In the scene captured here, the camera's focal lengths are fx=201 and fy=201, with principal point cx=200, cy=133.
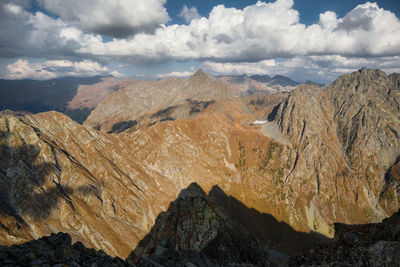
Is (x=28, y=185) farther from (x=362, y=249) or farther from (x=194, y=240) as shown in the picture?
(x=362, y=249)

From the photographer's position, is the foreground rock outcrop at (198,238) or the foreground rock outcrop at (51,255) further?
the foreground rock outcrop at (198,238)

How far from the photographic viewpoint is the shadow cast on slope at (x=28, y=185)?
104 meters

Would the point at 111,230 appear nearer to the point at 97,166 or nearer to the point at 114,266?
the point at 97,166

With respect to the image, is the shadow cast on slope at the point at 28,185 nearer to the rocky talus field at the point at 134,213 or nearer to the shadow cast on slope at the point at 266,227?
the rocky talus field at the point at 134,213

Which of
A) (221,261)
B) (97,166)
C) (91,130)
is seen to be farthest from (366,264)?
(91,130)

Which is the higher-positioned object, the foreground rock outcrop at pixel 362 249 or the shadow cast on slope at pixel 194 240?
the foreground rock outcrop at pixel 362 249

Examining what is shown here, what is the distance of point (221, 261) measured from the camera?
1790 inches

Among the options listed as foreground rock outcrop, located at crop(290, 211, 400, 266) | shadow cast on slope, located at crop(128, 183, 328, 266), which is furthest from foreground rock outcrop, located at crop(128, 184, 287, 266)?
foreground rock outcrop, located at crop(290, 211, 400, 266)

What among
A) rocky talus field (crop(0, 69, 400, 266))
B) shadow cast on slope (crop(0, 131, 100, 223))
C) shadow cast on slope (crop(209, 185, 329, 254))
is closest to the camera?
rocky talus field (crop(0, 69, 400, 266))

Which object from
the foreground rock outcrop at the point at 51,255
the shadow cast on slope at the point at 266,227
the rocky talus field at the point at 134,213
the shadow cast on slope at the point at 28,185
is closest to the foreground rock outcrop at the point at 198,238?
the rocky talus field at the point at 134,213

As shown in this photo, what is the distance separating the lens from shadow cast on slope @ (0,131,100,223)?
342 ft

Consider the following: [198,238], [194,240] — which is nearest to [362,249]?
[198,238]

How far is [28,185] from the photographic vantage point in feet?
361

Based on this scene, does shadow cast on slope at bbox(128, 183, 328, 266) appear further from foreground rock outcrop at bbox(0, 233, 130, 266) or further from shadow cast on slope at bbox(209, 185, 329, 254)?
shadow cast on slope at bbox(209, 185, 329, 254)
